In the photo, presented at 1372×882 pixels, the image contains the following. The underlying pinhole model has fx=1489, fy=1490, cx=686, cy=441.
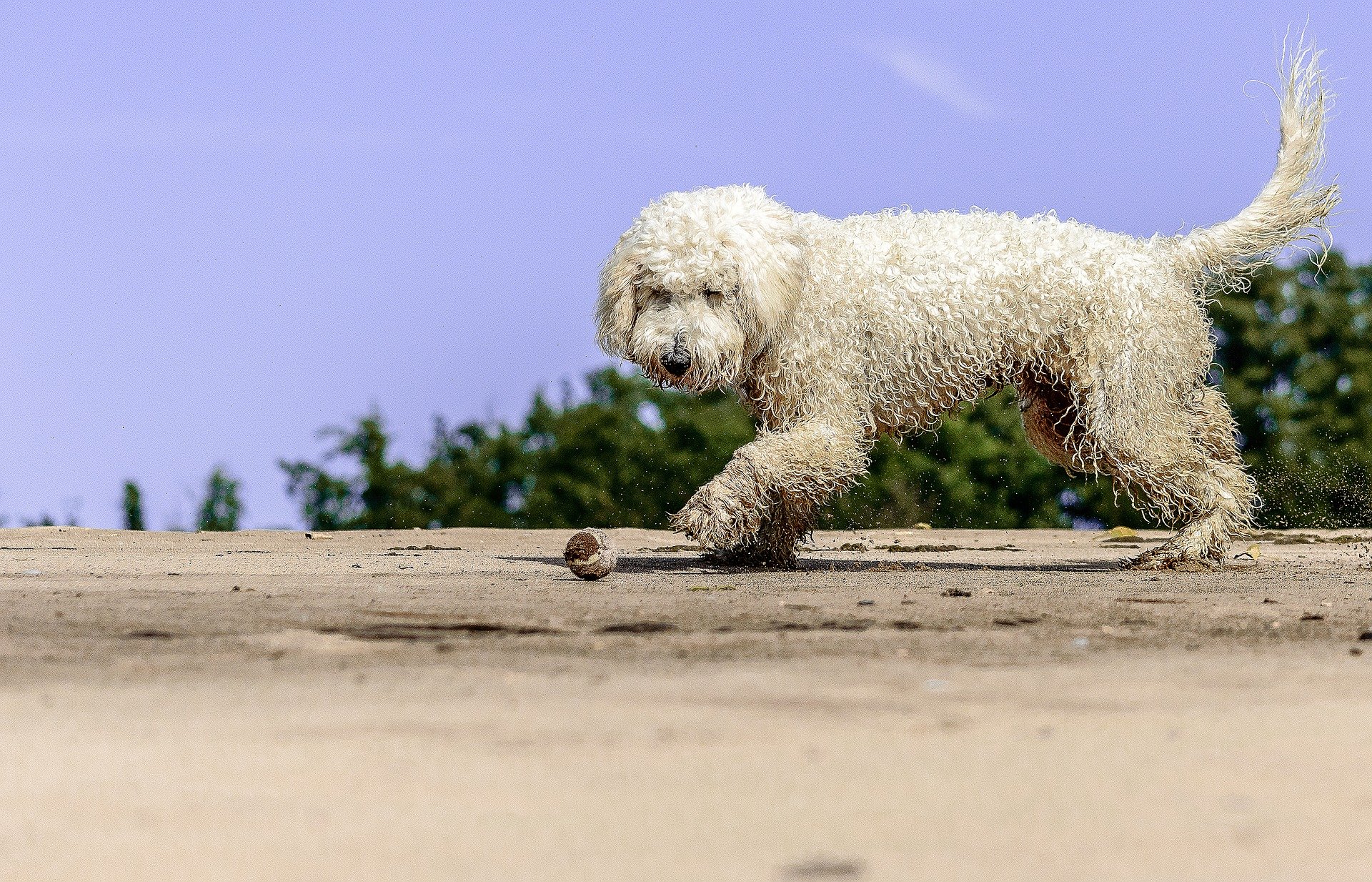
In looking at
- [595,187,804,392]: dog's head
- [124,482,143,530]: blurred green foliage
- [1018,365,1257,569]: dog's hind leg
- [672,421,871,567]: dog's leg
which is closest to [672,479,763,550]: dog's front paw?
[672,421,871,567]: dog's leg

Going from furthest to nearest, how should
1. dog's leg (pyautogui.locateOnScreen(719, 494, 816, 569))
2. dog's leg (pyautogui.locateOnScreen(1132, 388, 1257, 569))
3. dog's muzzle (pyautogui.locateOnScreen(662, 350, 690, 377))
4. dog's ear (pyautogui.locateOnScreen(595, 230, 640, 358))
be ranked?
dog's leg (pyautogui.locateOnScreen(1132, 388, 1257, 569)) < dog's leg (pyautogui.locateOnScreen(719, 494, 816, 569)) < dog's ear (pyautogui.locateOnScreen(595, 230, 640, 358)) < dog's muzzle (pyautogui.locateOnScreen(662, 350, 690, 377))

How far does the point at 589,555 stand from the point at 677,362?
1113 mm

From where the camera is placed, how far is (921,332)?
332 inches

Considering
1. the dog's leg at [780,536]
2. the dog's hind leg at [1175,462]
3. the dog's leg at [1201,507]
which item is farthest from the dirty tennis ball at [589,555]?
the dog's leg at [1201,507]

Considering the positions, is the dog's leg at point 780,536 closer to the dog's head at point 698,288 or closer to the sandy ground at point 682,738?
the dog's head at point 698,288

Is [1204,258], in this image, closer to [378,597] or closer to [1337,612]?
[1337,612]

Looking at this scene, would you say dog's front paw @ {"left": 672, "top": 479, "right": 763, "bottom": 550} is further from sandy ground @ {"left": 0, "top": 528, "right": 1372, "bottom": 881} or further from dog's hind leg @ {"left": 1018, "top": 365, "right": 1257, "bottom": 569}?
dog's hind leg @ {"left": 1018, "top": 365, "right": 1257, "bottom": 569}

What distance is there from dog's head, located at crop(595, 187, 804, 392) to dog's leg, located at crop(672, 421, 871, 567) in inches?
18.9

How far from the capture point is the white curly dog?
7951mm

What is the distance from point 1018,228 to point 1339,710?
5348 mm

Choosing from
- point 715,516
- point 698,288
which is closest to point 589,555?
point 715,516

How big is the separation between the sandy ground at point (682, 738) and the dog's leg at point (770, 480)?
133 cm

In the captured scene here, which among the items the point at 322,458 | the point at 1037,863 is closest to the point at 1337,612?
the point at 1037,863

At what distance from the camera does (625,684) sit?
404cm
